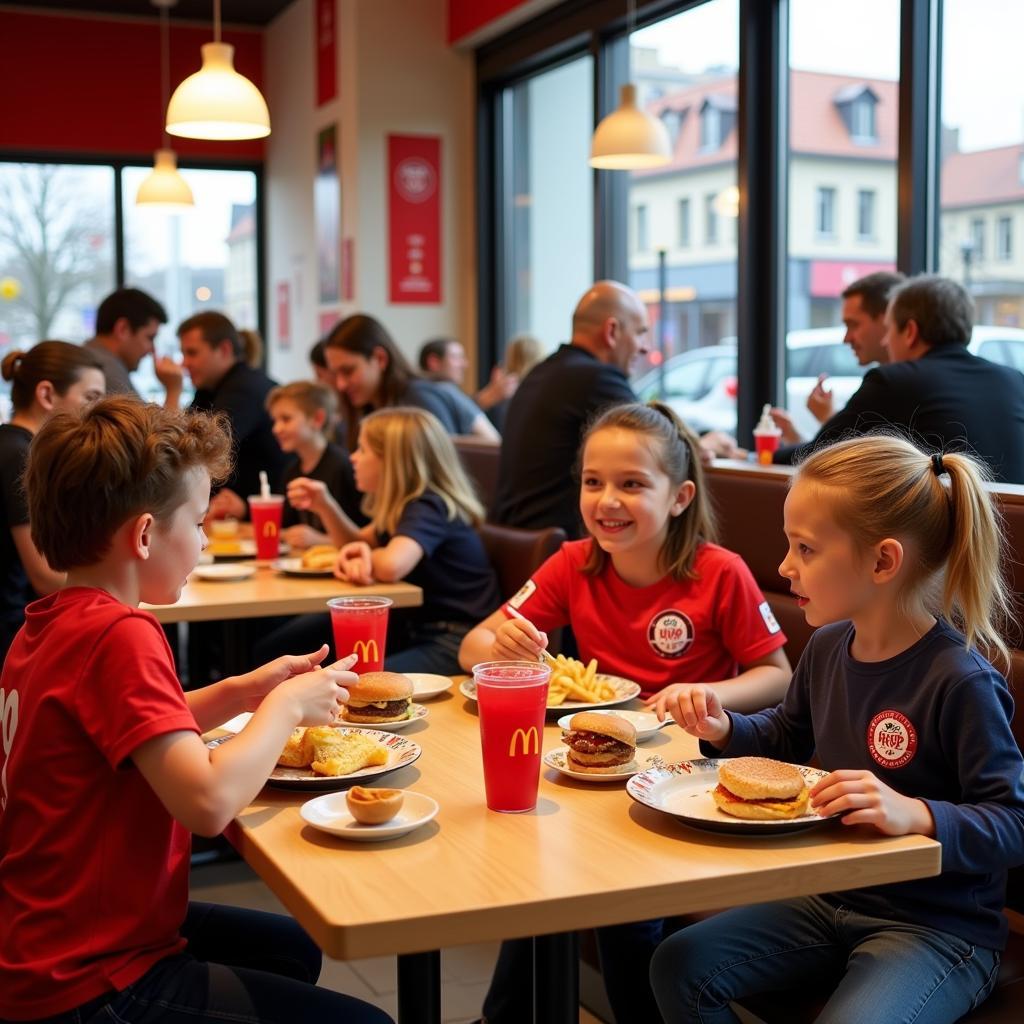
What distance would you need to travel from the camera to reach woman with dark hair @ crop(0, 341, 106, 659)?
3.62 meters

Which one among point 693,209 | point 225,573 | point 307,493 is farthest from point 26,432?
point 693,209

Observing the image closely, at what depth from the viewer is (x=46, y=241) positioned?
31.6ft

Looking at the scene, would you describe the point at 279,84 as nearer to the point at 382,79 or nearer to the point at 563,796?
the point at 382,79

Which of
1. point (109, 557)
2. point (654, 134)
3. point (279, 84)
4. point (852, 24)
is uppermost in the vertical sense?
point (279, 84)

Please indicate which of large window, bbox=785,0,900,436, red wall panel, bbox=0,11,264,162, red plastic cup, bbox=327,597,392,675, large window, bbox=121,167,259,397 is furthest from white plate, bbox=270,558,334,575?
red wall panel, bbox=0,11,264,162

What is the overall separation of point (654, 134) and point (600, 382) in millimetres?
1432

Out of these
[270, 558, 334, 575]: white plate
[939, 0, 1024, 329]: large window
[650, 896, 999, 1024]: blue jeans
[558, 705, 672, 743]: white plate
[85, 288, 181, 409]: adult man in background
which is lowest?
[650, 896, 999, 1024]: blue jeans

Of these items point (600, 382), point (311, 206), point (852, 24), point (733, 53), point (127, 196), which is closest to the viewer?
point (600, 382)

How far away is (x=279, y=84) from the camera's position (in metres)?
9.41

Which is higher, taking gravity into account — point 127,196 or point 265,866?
point 127,196

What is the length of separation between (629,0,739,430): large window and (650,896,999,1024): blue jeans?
4009 millimetres

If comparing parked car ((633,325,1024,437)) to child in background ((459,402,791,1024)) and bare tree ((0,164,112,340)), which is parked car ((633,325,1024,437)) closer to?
child in background ((459,402,791,1024))

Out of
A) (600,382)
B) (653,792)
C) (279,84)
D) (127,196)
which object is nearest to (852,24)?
(600,382)

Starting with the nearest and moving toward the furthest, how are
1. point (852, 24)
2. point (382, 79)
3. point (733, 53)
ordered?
1. point (852, 24)
2. point (733, 53)
3. point (382, 79)
